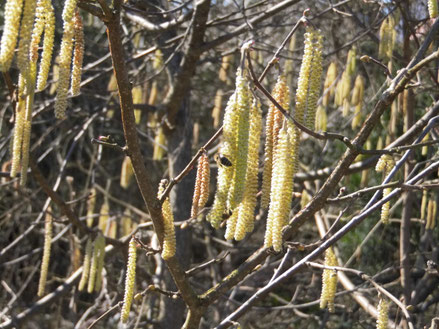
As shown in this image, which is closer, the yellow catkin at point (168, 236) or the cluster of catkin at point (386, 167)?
the yellow catkin at point (168, 236)

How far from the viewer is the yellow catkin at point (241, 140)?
4.84 ft

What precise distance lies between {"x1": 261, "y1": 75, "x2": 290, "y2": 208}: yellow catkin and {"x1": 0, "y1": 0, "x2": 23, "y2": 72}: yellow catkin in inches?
27.8

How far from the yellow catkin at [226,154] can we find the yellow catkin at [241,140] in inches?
0.5

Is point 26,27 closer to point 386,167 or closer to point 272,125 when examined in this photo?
point 272,125

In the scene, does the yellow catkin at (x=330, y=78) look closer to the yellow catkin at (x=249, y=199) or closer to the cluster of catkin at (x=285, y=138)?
the cluster of catkin at (x=285, y=138)

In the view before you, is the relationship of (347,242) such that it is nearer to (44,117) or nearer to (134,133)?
(44,117)

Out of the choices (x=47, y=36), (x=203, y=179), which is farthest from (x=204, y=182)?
(x=47, y=36)

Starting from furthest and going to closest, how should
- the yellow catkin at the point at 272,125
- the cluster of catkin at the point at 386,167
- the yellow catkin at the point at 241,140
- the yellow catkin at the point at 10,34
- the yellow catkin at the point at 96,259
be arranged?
the yellow catkin at the point at 96,259 → the cluster of catkin at the point at 386,167 → the yellow catkin at the point at 272,125 → the yellow catkin at the point at 241,140 → the yellow catkin at the point at 10,34

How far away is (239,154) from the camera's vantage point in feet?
4.94

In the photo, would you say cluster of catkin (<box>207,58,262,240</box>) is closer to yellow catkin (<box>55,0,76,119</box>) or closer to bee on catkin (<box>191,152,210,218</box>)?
bee on catkin (<box>191,152,210,218</box>)

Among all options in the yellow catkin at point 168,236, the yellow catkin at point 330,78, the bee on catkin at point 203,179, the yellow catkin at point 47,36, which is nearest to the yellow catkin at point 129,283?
the yellow catkin at point 168,236

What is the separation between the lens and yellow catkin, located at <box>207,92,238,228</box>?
1.52 metres

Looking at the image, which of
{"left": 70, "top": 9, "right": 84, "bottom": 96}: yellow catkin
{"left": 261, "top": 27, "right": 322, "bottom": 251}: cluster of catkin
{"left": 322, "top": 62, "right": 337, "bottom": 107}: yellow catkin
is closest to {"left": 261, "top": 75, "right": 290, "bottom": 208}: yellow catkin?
{"left": 261, "top": 27, "right": 322, "bottom": 251}: cluster of catkin

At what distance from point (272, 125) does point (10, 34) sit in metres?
0.77
